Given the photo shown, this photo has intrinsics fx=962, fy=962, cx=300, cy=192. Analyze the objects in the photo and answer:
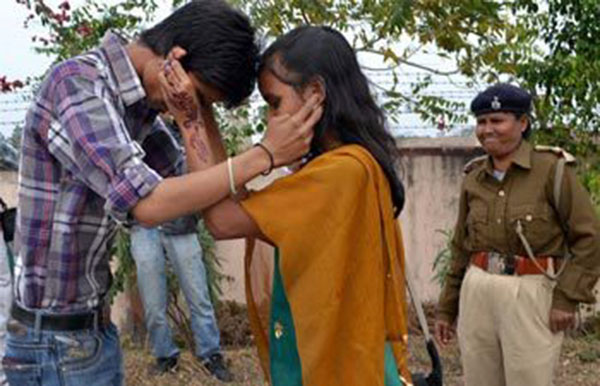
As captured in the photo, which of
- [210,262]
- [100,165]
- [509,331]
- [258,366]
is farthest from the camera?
[210,262]

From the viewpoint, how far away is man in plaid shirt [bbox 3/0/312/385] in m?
1.99

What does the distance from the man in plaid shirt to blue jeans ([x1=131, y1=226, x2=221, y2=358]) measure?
3385 mm

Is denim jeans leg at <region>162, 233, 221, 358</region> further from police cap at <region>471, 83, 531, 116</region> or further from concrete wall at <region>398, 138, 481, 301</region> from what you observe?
concrete wall at <region>398, 138, 481, 301</region>

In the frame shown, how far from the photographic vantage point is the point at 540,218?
4070mm

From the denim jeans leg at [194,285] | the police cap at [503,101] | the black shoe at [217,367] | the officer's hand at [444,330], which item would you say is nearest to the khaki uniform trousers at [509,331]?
the officer's hand at [444,330]

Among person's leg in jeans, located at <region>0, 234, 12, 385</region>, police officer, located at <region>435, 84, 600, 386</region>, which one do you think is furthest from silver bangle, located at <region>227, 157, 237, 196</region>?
police officer, located at <region>435, 84, 600, 386</region>

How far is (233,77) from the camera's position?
2184mm

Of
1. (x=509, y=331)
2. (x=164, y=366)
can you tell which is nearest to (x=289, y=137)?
(x=509, y=331)

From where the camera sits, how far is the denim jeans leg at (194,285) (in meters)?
5.66

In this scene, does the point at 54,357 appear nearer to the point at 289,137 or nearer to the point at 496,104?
the point at 289,137

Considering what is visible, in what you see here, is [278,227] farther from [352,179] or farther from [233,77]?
[233,77]

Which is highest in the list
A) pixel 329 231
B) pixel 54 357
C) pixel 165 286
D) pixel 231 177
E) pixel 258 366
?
pixel 231 177

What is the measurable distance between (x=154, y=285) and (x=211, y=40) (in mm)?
3739

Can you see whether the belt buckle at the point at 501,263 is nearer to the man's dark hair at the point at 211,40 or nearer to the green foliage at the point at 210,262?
the man's dark hair at the point at 211,40
